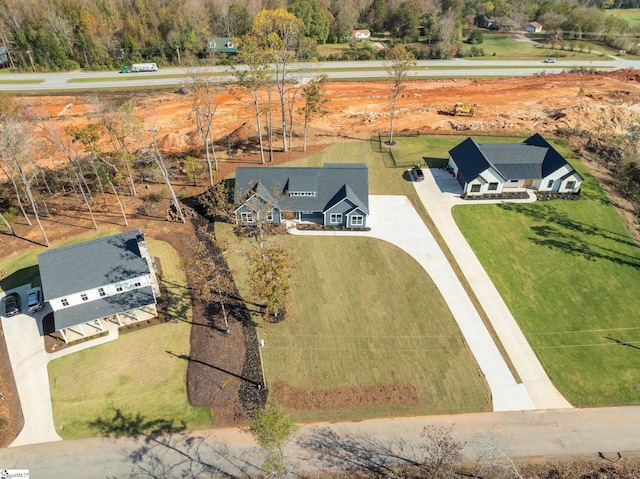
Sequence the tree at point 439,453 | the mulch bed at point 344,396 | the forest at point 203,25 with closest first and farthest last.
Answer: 1. the tree at point 439,453
2. the mulch bed at point 344,396
3. the forest at point 203,25

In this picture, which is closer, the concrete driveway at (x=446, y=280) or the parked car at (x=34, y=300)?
the concrete driveway at (x=446, y=280)

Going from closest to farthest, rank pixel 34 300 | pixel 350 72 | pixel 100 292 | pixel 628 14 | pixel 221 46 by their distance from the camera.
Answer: pixel 100 292
pixel 34 300
pixel 350 72
pixel 221 46
pixel 628 14

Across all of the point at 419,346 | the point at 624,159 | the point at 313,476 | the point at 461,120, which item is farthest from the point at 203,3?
the point at 313,476

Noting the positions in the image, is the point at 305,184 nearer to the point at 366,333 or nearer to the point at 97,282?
the point at 366,333

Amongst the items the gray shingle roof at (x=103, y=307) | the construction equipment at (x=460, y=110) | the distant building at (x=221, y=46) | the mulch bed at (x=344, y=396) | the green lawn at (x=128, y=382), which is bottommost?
the mulch bed at (x=344, y=396)

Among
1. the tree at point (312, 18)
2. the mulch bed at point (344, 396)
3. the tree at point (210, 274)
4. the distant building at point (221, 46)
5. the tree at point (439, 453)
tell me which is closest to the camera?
the tree at point (439, 453)

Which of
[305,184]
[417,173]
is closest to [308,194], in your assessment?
[305,184]

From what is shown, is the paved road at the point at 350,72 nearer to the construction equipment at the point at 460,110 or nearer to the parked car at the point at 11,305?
the construction equipment at the point at 460,110

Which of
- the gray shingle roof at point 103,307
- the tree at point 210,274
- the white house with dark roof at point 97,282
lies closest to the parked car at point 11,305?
the gray shingle roof at point 103,307
